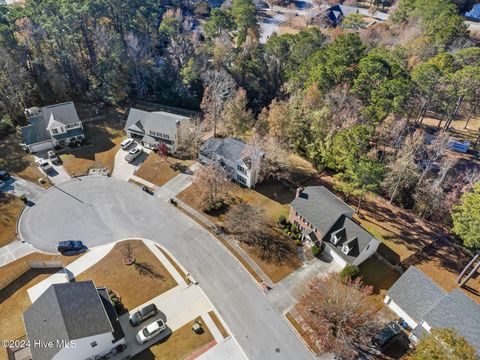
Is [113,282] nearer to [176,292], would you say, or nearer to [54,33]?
[176,292]

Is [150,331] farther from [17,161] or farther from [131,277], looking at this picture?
[17,161]

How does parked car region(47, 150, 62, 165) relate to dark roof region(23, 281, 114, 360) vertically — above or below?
above

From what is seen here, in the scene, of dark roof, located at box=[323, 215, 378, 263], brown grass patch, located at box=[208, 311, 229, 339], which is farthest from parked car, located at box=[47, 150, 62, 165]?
dark roof, located at box=[323, 215, 378, 263]

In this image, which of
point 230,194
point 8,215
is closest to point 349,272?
point 230,194

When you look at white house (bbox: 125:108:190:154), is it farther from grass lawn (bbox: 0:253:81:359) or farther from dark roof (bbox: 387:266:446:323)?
dark roof (bbox: 387:266:446:323)

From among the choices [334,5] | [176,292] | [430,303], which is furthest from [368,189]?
[334,5]

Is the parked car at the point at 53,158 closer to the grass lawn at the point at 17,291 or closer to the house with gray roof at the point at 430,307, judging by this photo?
the grass lawn at the point at 17,291

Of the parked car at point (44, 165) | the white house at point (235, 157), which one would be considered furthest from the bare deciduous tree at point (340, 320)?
the parked car at point (44, 165)
